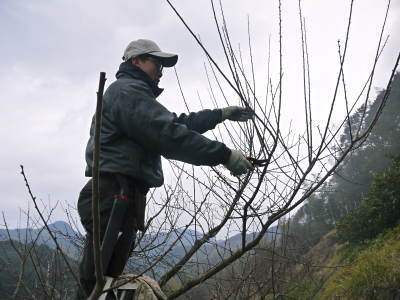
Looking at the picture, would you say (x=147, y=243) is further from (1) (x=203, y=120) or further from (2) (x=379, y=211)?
(2) (x=379, y=211)

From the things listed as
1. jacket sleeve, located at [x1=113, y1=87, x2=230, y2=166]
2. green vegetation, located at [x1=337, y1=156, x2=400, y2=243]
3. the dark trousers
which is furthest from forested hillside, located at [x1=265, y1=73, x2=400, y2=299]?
the dark trousers

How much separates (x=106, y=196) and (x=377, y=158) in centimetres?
3039

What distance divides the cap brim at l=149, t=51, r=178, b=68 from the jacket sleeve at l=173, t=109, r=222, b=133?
0.38 metres

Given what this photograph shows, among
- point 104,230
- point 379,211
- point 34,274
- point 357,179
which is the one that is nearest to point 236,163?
point 104,230

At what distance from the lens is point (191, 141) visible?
59.9 inches

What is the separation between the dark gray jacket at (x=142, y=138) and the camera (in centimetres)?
150

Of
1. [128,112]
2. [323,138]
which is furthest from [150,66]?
[323,138]

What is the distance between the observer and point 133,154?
1.57 m

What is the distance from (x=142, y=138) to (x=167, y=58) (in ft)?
1.89

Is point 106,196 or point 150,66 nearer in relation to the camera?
point 106,196

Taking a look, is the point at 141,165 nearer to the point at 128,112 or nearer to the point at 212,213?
the point at 128,112

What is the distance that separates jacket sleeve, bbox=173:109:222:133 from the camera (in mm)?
2197

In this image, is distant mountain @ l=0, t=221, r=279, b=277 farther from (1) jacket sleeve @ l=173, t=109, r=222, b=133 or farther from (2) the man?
(2) the man

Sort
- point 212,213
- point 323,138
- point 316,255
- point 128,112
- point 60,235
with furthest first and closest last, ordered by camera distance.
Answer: point 316,255 < point 60,235 < point 212,213 < point 323,138 < point 128,112
